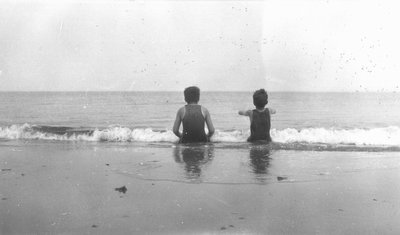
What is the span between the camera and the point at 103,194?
4.87 meters

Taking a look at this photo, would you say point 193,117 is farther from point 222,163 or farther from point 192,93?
point 222,163

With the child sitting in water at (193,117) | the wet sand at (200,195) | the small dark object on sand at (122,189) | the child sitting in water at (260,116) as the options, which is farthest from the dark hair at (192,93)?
the small dark object on sand at (122,189)

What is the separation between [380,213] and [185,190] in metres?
2.10

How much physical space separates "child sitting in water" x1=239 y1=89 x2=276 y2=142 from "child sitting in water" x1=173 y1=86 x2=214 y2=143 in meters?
0.80

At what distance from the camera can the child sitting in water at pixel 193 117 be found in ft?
28.5

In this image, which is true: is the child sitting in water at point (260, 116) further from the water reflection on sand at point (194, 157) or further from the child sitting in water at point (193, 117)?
the water reflection on sand at point (194, 157)

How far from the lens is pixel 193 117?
871 cm

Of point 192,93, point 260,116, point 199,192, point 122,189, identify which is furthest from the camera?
point 260,116

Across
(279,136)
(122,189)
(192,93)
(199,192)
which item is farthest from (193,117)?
(279,136)

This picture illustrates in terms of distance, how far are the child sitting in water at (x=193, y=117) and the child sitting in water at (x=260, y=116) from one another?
80 centimetres

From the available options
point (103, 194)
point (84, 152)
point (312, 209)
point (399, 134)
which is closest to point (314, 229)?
point (312, 209)

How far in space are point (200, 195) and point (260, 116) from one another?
434 cm

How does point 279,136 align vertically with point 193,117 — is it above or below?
below

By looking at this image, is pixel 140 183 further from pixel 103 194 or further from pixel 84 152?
pixel 84 152
